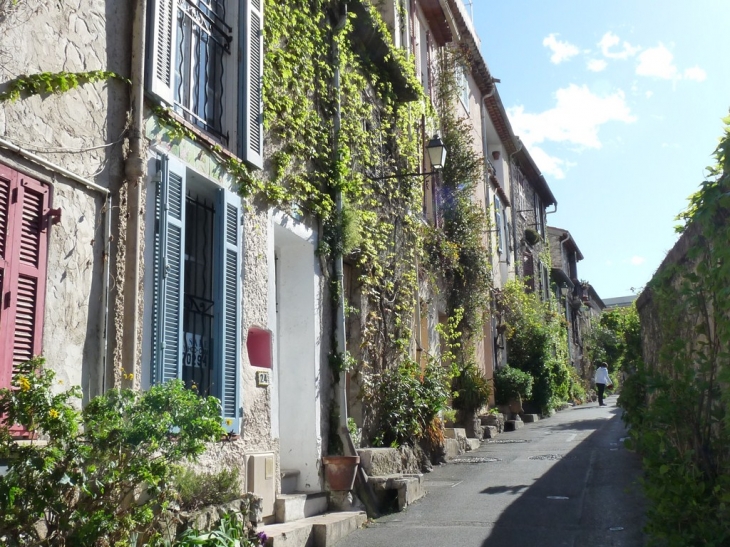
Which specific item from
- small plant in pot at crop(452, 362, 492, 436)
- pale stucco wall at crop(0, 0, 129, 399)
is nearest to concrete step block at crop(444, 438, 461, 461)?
small plant in pot at crop(452, 362, 492, 436)

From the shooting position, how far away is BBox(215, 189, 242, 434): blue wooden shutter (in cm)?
628

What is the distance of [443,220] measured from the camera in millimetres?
13945

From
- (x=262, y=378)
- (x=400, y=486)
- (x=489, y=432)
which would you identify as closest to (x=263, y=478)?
(x=262, y=378)

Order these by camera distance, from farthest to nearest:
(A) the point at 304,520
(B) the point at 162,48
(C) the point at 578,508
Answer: (C) the point at 578,508 < (A) the point at 304,520 < (B) the point at 162,48

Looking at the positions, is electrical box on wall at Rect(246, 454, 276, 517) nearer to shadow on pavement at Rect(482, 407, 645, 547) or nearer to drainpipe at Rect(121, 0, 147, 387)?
drainpipe at Rect(121, 0, 147, 387)

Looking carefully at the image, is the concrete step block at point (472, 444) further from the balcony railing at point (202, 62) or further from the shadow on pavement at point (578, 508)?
the balcony railing at point (202, 62)

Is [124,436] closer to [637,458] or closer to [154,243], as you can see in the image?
[154,243]

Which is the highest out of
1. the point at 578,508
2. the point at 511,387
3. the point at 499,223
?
the point at 499,223

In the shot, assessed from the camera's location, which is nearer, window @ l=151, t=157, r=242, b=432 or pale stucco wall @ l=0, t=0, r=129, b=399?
pale stucco wall @ l=0, t=0, r=129, b=399

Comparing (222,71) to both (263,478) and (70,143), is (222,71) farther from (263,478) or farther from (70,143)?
(263,478)

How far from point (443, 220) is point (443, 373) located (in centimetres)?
393

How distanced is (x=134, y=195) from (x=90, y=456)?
193 cm

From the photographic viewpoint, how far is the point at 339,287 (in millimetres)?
8539

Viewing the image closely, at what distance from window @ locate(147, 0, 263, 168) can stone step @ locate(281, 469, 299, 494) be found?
2.92 meters
